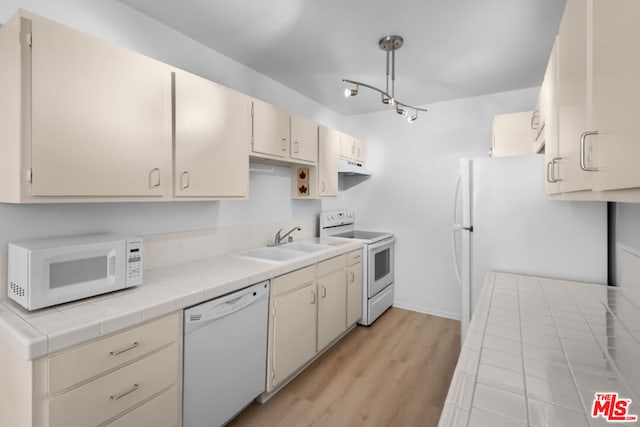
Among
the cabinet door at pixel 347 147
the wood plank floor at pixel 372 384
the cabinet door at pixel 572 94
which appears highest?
the cabinet door at pixel 347 147

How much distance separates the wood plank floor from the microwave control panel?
3.59 ft

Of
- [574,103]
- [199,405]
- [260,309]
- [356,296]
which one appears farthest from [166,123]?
[356,296]

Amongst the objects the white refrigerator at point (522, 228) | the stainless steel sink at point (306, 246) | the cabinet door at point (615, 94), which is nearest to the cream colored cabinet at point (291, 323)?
the stainless steel sink at point (306, 246)

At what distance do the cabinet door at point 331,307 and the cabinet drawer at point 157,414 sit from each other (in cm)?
127

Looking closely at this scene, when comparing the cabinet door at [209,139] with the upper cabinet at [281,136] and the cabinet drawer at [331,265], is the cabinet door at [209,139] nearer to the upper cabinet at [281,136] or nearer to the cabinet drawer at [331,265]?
the upper cabinet at [281,136]

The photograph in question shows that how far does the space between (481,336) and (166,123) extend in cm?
180

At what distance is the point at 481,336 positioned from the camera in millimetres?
1196

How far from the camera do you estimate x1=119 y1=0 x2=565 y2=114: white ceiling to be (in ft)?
6.02

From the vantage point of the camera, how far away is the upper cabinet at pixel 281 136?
230 centimetres

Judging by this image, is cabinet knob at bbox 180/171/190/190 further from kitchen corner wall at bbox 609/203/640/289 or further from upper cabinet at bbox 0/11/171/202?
kitchen corner wall at bbox 609/203/640/289

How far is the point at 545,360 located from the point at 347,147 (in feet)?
9.47

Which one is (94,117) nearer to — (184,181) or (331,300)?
(184,181)

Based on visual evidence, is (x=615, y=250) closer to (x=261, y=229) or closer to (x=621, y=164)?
(x=621, y=164)

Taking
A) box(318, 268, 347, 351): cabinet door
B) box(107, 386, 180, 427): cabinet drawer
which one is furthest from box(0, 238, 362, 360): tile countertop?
box(318, 268, 347, 351): cabinet door
